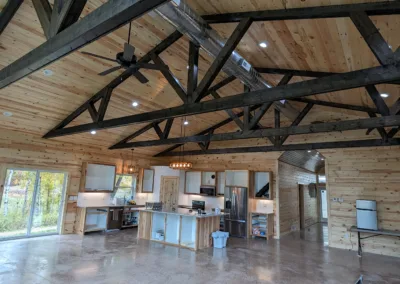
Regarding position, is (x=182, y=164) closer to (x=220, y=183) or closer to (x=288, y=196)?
(x=220, y=183)

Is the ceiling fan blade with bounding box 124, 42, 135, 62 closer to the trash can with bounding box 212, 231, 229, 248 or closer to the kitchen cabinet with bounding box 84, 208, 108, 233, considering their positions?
the trash can with bounding box 212, 231, 229, 248

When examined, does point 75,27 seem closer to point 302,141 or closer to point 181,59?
point 181,59

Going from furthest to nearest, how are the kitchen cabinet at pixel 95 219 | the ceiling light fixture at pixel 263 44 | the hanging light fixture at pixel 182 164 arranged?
the kitchen cabinet at pixel 95 219, the hanging light fixture at pixel 182 164, the ceiling light fixture at pixel 263 44

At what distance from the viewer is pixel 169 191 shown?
36.5 ft

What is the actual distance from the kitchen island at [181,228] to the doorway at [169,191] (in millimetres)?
2578

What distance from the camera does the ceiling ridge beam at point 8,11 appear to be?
3.98m

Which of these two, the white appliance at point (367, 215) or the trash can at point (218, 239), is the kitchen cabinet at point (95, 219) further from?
the white appliance at point (367, 215)

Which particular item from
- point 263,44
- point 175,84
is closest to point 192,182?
point 175,84

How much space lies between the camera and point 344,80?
10.4 feet

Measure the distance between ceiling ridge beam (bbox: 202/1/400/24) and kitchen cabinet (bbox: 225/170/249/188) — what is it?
6505 mm

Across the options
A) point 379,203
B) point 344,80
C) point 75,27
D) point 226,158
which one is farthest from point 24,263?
point 379,203

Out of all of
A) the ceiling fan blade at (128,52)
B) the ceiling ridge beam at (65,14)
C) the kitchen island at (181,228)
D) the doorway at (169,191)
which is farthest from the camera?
the doorway at (169,191)

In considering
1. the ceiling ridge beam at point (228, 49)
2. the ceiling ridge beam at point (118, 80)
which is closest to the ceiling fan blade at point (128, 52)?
the ceiling ridge beam at point (118, 80)

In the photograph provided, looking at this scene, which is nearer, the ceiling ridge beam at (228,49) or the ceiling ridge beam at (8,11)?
the ceiling ridge beam at (228,49)
